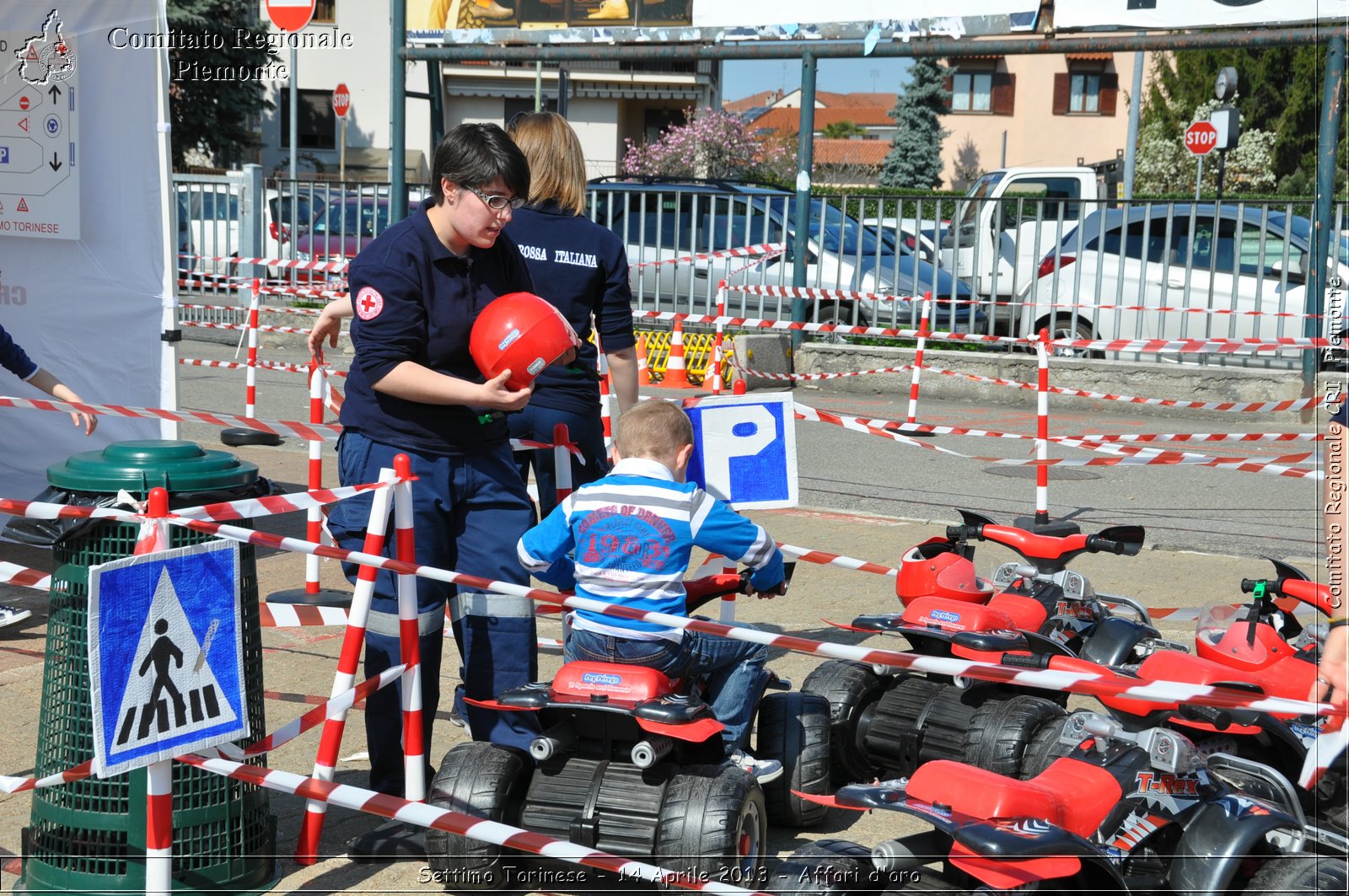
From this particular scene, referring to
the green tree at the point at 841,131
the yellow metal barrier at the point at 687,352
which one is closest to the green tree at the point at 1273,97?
the yellow metal barrier at the point at 687,352

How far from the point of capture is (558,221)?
16.8ft

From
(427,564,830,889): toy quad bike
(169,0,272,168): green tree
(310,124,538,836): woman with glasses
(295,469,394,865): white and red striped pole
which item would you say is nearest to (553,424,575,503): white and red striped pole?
(310,124,538,836): woman with glasses

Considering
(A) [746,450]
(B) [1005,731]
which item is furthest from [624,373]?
(B) [1005,731]

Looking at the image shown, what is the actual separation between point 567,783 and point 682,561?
2.28 feet

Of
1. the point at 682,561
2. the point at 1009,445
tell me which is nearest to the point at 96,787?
the point at 682,561

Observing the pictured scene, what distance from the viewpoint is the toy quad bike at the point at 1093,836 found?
3.00 m

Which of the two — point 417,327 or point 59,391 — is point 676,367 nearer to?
point 59,391

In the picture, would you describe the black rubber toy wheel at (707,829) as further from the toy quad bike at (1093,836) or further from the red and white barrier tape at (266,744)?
the red and white barrier tape at (266,744)

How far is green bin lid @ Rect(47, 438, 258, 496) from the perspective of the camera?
3.75 metres

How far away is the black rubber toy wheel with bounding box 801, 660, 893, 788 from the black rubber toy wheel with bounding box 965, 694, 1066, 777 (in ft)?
1.26

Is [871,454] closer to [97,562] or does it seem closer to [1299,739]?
[1299,739]

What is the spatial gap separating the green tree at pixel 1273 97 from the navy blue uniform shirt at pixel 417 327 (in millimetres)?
36143

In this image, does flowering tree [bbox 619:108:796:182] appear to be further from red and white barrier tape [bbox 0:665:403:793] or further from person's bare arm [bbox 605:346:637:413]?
red and white barrier tape [bbox 0:665:403:793]

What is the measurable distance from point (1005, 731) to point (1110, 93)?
60263 millimetres
